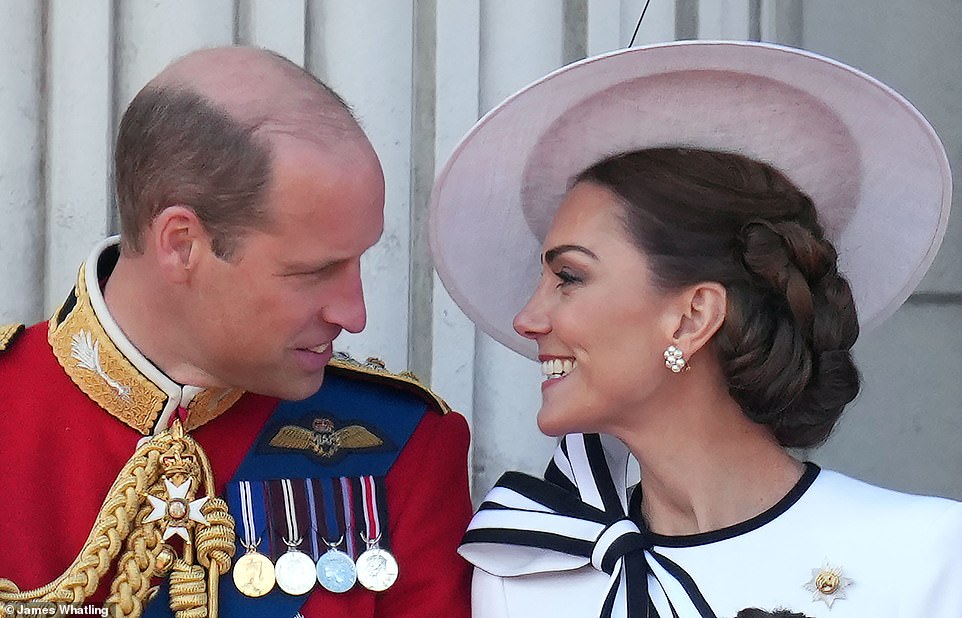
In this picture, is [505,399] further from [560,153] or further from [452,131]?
[560,153]

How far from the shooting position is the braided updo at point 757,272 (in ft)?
7.28

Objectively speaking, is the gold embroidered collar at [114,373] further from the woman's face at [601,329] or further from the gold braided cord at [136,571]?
the woman's face at [601,329]

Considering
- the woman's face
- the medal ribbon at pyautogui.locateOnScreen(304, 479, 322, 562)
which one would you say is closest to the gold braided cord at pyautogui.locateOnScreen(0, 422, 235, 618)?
the medal ribbon at pyautogui.locateOnScreen(304, 479, 322, 562)

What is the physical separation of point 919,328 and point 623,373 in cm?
146

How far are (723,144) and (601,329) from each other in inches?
Answer: 13.3

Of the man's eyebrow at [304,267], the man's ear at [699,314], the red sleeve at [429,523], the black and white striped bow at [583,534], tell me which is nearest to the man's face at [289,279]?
the man's eyebrow at [304,267]

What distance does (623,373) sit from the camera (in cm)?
220

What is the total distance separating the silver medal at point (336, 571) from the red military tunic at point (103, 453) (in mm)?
19

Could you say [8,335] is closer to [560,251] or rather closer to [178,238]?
[178,238]

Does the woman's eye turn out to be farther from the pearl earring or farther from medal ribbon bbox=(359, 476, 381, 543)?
medal ribbon bbox=(359, 476, 381, 543)

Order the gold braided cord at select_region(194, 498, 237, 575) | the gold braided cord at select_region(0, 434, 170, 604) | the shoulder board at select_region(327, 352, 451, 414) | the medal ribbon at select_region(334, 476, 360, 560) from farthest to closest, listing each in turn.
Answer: the shoulder board at select_region(327, 352, 451, 414) < the medal ribbon at select_region(334, 476, 360, 560) < the gold braided cord at select_region(194, 498, 237, 575) < the gold braided cord at select_region(0, 434, 170, 604)

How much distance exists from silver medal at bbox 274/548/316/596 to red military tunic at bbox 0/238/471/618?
24mm

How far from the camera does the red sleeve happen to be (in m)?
2.25

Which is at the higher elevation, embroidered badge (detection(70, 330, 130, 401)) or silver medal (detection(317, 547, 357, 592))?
embroidered badge (detection(70, 330, 130, 401))
